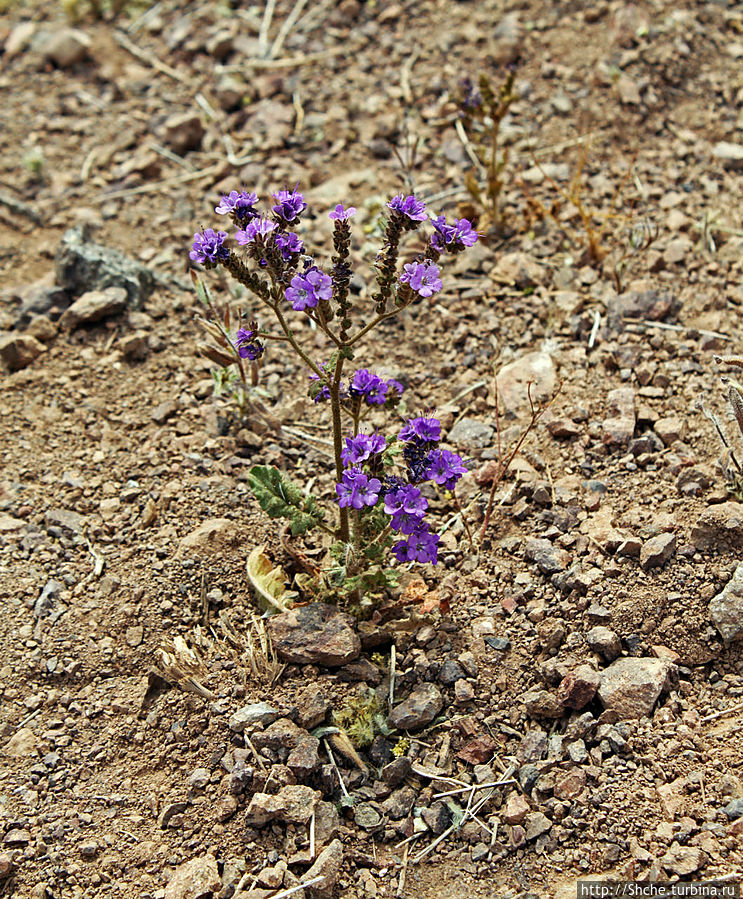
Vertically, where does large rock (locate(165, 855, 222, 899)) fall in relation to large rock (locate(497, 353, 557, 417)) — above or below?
below

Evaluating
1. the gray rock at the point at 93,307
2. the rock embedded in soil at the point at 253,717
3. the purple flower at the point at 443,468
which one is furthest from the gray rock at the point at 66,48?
the rock embedded in soil at the point at 253,717

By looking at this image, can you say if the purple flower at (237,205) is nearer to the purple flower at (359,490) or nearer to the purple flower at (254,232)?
the purple flower at (254,232)

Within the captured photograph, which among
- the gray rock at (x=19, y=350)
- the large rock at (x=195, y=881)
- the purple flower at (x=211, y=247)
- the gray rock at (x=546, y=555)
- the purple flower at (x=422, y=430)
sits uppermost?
the purple flower at (x=211, y=247)

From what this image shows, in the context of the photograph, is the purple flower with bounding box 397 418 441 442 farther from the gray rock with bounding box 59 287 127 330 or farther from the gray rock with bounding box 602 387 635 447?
the gray rock with bounding box 59 287 127 330

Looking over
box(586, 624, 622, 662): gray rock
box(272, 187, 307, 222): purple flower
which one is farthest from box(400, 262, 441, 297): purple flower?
box(586, 624, 622, 662): gray rock

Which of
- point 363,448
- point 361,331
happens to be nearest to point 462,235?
point 361,331

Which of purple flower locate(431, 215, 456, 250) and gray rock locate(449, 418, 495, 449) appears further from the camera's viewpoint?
gray rock locate(449, 418, 495, 449)

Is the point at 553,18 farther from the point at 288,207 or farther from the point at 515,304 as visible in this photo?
the point at 288,207
